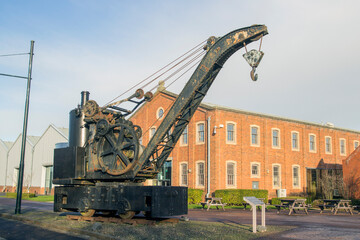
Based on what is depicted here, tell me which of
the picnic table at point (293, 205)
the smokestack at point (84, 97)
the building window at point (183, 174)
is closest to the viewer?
the smokestack at point (84, 97)

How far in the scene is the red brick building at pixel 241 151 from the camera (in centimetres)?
2644

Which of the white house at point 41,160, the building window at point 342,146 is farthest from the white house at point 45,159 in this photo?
the building window at point 342,146

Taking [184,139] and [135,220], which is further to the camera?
[184,139]

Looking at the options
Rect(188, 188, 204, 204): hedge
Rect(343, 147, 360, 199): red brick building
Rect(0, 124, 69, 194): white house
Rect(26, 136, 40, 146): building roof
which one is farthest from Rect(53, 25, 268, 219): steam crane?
Rect(26, 136, 40, 146): building roof

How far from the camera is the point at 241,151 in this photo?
1082 inches

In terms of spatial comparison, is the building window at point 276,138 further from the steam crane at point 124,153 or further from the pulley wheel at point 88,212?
the pulley wheel at point 88,212

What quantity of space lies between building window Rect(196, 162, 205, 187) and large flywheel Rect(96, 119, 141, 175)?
1464 cm

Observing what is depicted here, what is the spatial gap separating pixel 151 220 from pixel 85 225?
6.85 ft

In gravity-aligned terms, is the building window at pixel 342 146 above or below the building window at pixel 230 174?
above

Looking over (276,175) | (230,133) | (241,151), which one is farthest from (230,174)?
(276,175)

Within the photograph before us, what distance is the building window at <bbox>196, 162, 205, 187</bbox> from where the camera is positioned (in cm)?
2692

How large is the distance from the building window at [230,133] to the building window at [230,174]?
168cm

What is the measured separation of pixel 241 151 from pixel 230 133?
1.62 metres

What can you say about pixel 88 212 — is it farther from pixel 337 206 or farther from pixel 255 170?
pixel 255 170
